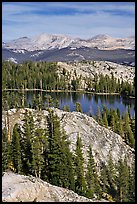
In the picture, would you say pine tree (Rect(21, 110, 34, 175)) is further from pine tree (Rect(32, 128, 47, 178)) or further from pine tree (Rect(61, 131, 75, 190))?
pine tree (Rect(61, 131, 75, 190))

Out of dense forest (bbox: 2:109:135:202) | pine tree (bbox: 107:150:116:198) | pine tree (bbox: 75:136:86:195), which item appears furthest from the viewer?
pine tree (bbox: 107:150:116:198)

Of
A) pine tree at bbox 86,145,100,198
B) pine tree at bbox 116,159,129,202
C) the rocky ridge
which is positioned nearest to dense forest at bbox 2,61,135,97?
the rocky ridge

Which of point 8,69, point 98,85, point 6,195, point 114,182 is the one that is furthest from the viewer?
point 8,69

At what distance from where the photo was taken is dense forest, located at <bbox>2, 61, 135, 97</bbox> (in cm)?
6806

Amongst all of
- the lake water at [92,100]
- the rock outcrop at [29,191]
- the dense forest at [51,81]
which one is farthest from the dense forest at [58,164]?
the dense forest at [51,81]

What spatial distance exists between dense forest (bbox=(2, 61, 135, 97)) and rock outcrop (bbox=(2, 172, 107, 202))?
174 ft

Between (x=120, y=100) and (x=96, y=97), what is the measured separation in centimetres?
493

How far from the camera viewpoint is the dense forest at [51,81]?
68062mm

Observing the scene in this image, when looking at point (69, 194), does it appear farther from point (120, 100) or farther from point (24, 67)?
point (24, 67)

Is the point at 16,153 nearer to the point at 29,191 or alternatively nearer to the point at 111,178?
the point at 111,178

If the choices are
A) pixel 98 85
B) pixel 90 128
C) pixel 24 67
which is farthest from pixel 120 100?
pixel 90 128

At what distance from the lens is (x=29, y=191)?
1029 cm

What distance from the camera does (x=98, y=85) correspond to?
68750 millimetres

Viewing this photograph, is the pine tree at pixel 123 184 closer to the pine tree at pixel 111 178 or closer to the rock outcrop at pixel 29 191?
the pine tree at pixel 111 178
